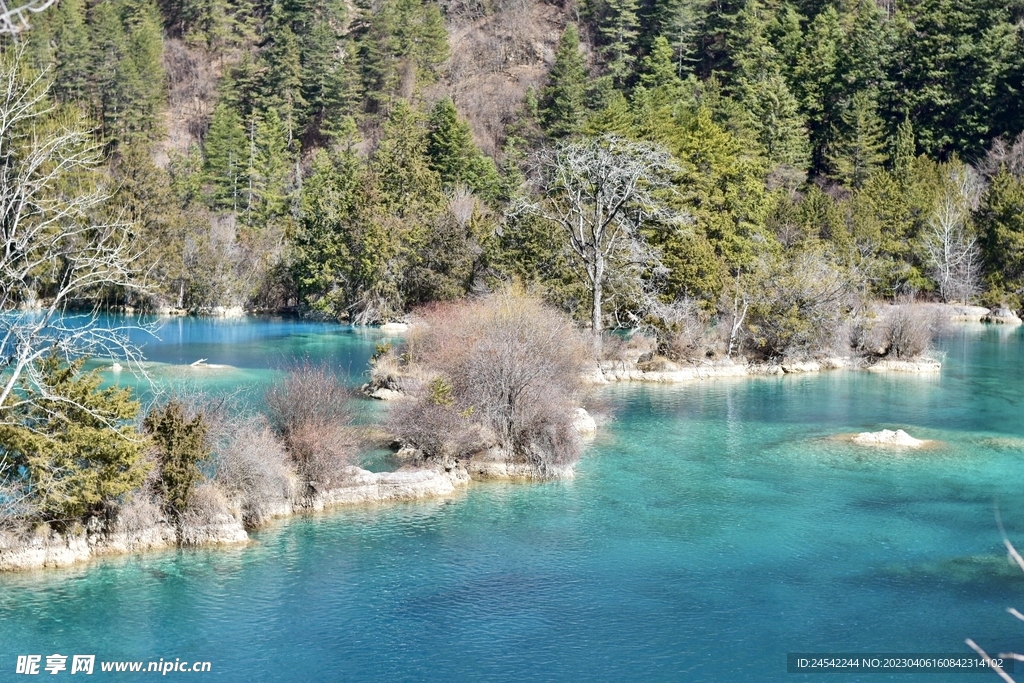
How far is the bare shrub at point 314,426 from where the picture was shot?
26.7 m

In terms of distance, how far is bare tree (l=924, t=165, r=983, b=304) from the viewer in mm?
76438

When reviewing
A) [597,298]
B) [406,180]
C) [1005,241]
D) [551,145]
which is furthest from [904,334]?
[551,145]

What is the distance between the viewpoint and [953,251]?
7712 cm

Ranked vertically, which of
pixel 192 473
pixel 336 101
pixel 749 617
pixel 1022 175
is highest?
pixel 336 101

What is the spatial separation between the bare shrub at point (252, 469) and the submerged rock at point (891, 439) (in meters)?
19.4

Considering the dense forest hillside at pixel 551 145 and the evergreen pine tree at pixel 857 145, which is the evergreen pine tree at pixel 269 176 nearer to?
the dense forest hillside at pixel 551 145

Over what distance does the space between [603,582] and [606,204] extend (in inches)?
1314

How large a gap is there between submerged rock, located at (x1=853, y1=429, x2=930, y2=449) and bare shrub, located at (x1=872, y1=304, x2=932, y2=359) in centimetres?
1693

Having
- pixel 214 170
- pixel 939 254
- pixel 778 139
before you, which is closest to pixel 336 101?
pixel 214 170

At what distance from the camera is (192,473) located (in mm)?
22984

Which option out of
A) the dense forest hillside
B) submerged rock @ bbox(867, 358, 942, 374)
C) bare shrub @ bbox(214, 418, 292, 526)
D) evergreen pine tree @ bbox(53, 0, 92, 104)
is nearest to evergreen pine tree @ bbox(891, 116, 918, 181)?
the dense forest hillside

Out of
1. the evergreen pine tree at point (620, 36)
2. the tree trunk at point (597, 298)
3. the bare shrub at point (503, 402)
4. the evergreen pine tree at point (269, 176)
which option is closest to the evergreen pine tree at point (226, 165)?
the evergreen pine tree at point (269, 176)

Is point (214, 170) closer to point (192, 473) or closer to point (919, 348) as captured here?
point (919, 348)

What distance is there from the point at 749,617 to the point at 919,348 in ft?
116
